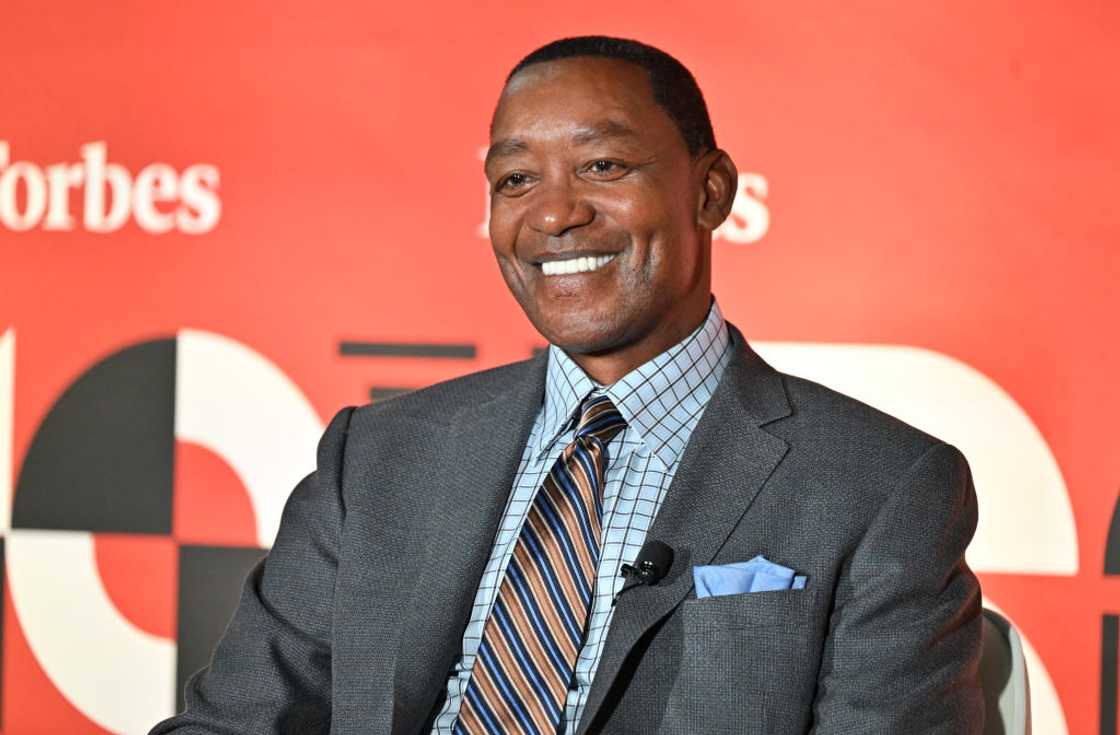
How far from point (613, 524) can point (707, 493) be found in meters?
0.14

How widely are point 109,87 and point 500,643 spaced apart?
1760mm

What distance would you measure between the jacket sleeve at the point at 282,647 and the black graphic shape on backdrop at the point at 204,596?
3.36 feet

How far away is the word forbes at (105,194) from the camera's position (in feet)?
9.89

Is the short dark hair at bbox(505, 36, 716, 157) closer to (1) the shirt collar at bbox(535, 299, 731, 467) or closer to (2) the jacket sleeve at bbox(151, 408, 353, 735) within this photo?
(1) the shirt collar at bbox(535, 299, 731, 467)

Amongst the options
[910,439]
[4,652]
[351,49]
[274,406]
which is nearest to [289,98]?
[351,49]

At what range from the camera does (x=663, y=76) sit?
1.95 metres

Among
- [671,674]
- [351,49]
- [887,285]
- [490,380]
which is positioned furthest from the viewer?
[351,49]

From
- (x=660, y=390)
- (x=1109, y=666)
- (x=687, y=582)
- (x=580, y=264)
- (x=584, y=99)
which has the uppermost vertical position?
(x=584, y=99)

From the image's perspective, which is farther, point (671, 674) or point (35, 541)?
point (35, 541)

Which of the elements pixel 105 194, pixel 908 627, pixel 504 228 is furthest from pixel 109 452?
pixel 908 627

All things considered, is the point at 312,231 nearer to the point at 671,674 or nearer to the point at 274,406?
the point at 274,406

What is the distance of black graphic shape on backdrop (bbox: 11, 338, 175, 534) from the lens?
3023 mm

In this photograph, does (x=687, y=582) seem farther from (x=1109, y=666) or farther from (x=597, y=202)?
(x=1109, y=666)

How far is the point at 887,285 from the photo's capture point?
9.03 ft
